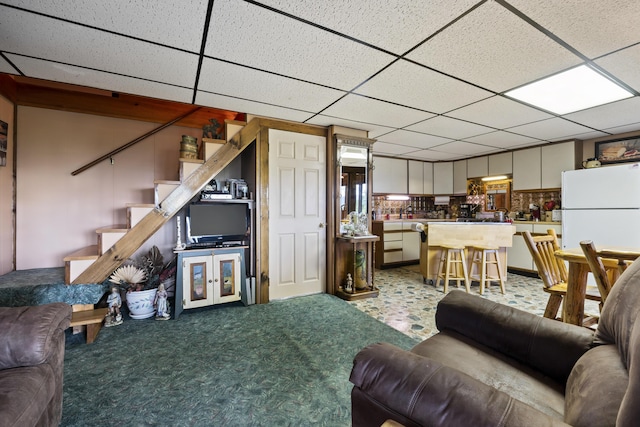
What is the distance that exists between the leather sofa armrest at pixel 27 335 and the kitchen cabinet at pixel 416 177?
6078 mm

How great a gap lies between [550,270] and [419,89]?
2.03 metres

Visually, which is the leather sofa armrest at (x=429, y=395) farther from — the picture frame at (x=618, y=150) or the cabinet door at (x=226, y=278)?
the picture frame at (x=618, y=150)

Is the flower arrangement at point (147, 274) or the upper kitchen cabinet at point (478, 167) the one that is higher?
the upper kitchen cabinet at point (478, 167)

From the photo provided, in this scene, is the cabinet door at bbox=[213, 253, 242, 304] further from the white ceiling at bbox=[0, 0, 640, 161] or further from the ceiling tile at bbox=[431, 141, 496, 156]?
the ceiling tile at bbox=[431, 141, 496, 156]

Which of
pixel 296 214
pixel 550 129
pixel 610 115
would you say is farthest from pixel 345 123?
pixel 610 115

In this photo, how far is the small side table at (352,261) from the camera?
3707mm

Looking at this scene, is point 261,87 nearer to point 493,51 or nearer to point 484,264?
point 493,51

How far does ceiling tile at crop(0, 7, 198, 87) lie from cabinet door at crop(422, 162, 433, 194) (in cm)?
545

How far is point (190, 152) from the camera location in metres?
3.14

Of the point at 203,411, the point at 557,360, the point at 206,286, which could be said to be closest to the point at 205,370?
the point at 203,411

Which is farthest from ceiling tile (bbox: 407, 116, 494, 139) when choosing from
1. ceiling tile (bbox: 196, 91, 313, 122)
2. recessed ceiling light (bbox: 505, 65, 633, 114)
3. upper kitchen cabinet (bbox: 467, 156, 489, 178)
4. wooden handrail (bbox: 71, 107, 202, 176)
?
wooden handrail (bbox: 71, 107, 202, 176)

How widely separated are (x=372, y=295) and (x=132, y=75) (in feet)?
11.7

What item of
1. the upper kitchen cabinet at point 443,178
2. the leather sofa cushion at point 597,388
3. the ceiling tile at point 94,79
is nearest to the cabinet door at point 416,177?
the upper kitchen cabinet at point 443,178

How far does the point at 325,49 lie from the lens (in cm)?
193
